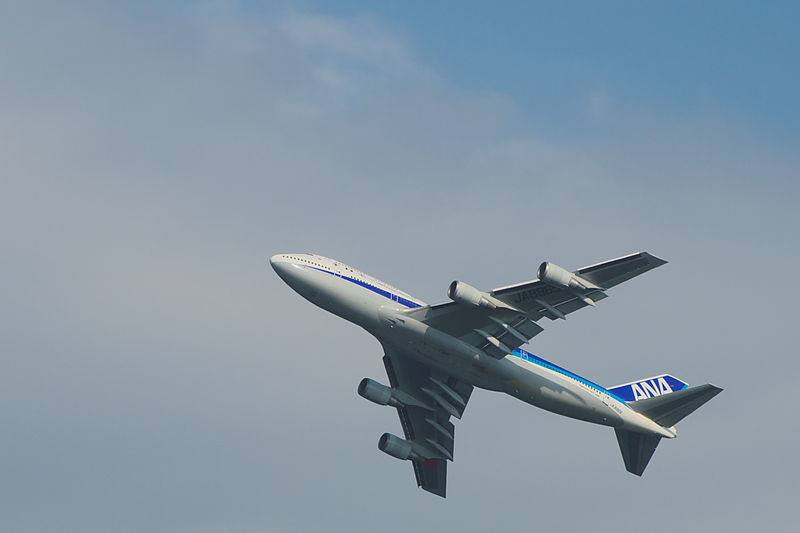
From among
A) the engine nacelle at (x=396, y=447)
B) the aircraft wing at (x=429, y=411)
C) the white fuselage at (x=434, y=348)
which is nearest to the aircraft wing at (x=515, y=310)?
the white fuselage at (x=434, y=348)

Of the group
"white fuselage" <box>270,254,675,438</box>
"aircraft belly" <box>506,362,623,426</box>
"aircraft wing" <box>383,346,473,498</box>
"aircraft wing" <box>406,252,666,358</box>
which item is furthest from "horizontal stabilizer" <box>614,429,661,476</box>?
"aircraft wing" <box>406,252,666,358</box>

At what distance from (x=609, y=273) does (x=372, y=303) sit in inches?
561

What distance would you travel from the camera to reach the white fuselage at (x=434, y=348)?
71.5 metres

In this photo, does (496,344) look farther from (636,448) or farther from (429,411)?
(636,448)

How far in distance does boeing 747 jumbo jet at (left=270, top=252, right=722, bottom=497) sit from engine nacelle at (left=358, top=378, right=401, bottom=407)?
65mm

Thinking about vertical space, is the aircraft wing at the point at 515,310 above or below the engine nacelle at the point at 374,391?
above

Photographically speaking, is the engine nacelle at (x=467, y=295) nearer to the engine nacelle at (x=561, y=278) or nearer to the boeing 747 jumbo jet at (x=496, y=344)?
the boeing 747 jumbo jet at (x=496, y=344)

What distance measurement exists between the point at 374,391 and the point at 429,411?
5.77 meters

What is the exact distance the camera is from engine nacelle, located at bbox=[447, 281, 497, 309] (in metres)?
68.6

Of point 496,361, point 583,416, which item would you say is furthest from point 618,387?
point 496,361

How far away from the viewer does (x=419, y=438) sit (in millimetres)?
84062

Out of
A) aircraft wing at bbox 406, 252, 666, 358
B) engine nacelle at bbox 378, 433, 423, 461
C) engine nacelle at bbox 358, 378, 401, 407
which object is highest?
aircraft wing at bbox 406, 252, 666, 358

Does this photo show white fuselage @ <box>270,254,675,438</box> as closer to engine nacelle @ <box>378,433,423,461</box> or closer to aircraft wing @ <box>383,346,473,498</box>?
aircraft wing @ <box>383,346,473,498</box>

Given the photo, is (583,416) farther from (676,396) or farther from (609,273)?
(609,273)
